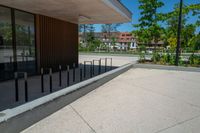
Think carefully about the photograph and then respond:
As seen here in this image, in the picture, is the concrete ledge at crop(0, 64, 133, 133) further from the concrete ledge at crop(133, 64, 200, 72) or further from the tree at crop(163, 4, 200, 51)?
the tree at crop(163, 4, 200, 51)

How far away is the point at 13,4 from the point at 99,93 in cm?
491

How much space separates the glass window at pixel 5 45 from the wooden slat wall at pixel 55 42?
63.1 inches

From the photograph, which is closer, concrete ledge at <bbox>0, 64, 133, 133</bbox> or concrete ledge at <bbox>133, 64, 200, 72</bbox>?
concrete ledge at <bbox>0, 64, 133, 133</bbox>

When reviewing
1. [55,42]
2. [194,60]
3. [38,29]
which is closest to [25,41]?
[38,29]

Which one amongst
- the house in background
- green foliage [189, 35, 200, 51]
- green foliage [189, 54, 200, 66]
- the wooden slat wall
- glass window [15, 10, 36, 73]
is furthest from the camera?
green foliage [189, 35, 200, 51]

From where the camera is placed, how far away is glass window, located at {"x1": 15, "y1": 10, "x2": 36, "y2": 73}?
7.62 metres

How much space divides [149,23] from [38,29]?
901 cm

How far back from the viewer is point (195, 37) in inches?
514

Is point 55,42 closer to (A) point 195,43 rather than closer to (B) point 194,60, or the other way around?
(B) point 194,60

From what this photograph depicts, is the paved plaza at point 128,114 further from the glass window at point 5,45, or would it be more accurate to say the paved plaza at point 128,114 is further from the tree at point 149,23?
the tree at point 149,23

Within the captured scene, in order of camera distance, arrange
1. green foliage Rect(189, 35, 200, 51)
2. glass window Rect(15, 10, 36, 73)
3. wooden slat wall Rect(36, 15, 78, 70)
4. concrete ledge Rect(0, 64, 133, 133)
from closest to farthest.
Answer: 1. concrete ledge Rect(0, 64, 133, 133)
2. glass window Rect(15, 10, 36, 73)
3. wooden slat wall Rect(36, 15, 78, 70)
4. green foliage Rect(189, 35, 200, 51)

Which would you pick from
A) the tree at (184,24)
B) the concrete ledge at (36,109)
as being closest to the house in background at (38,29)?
the concrete ledge at (36,109)

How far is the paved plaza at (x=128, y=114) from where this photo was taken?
11.1ft

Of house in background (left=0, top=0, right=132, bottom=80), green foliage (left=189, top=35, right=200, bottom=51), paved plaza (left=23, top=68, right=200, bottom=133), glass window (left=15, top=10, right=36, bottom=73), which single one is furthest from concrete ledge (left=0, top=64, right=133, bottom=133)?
green foliage (left=189, top=35, right=200, bottom=51)
